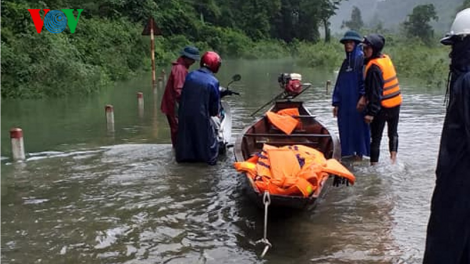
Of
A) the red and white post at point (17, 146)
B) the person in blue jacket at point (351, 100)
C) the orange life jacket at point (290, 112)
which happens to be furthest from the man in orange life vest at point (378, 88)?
the red and white post at point (17, 146)

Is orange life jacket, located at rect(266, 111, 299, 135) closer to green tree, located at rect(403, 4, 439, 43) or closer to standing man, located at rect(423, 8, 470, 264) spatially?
standing man, located at rect(423, 8, 470, 264)

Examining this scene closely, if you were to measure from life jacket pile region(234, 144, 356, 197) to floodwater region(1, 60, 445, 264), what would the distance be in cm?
56

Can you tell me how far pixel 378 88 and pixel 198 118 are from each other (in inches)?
104

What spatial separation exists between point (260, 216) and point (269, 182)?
2.86 ft

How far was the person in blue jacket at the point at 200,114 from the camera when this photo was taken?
7.88 meters

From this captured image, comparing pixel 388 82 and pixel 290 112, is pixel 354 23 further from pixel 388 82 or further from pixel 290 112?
pixel 388 82

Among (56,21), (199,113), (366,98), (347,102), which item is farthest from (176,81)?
(56,21)

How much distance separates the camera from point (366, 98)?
7.50 meters

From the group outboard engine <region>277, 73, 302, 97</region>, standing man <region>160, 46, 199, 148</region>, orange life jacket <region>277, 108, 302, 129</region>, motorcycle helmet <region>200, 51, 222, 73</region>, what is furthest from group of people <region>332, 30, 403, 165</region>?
standing man <region>160, 46, 199, 148</region>

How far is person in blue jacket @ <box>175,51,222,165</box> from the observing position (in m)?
7.88

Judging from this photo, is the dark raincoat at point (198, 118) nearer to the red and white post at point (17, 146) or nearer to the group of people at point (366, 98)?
the group of people at point (366, 98)

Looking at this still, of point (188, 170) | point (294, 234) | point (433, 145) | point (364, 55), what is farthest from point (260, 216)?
point (433, 145)

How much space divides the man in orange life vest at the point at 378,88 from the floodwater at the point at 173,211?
2.49 ft

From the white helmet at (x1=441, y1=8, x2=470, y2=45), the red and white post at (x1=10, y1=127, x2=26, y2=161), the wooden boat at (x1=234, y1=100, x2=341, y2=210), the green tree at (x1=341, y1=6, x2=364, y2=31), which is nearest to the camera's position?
the white helmet at (x1=441, y1=8, x2=470, y2=45)
